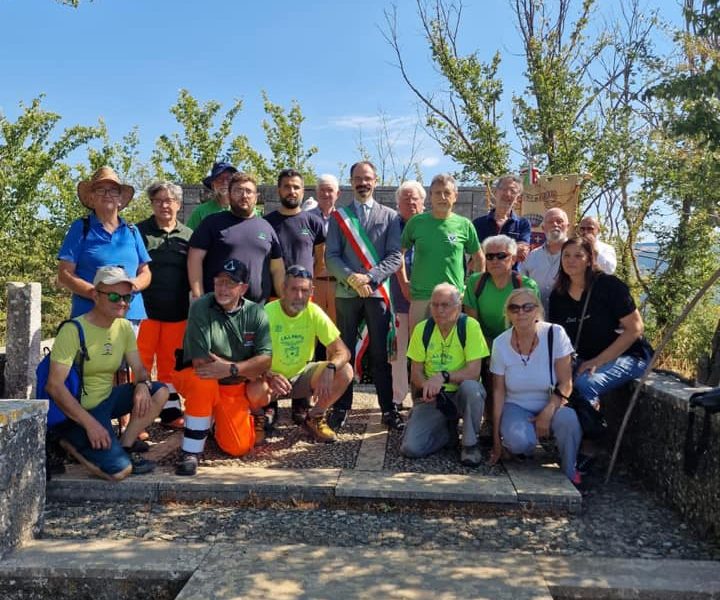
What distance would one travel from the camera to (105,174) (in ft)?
16.0

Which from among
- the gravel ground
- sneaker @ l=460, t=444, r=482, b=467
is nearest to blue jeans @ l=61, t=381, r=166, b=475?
the gravel ground

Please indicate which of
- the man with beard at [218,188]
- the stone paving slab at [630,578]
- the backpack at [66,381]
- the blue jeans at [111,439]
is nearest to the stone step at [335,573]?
the stone paving slab at [630,578]

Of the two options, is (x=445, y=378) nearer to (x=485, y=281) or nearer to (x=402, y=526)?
(x=485, y=281)

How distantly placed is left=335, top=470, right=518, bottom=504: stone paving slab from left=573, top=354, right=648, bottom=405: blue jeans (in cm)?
93

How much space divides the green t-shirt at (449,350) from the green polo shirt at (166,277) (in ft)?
6.47

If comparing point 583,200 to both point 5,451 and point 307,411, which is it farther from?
point 5,451

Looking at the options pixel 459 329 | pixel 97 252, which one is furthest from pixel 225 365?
pixel 459 329

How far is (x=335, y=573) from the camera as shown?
3006 millimetres

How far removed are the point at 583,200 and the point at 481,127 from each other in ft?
9.16

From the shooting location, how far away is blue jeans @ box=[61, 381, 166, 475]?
4141 millimetres

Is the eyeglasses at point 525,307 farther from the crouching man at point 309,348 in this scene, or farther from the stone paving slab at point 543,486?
the crouching man at point 309,348

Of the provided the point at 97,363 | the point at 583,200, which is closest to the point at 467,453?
the point at 97,363

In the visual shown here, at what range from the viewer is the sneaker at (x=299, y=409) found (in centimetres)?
541

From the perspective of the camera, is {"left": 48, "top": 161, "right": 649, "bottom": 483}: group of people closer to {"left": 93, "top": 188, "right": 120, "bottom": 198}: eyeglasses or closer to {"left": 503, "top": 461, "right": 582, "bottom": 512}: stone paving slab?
{"left": 93, "top": 188, "right": 120, "bottom": 198}: eyeglasses
